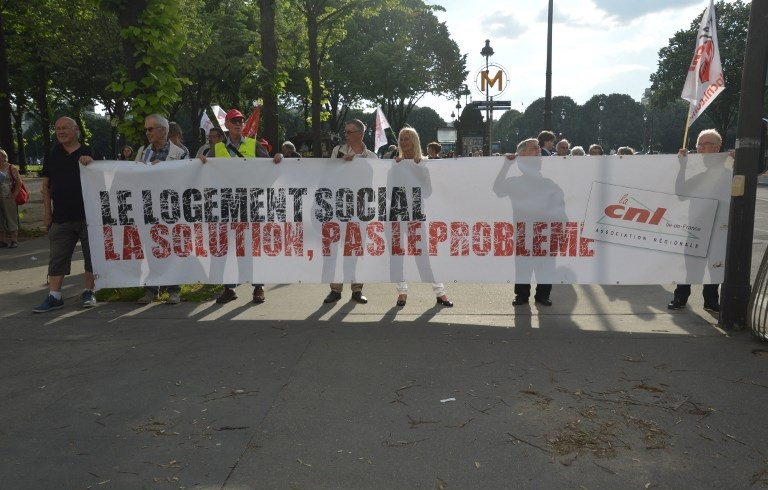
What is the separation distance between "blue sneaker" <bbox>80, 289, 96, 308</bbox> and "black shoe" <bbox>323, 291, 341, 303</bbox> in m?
2.58

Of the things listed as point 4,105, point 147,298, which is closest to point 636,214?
point 147,298

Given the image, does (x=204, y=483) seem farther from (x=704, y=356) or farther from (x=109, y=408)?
(x=704, y=356)

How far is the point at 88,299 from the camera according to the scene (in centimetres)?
720

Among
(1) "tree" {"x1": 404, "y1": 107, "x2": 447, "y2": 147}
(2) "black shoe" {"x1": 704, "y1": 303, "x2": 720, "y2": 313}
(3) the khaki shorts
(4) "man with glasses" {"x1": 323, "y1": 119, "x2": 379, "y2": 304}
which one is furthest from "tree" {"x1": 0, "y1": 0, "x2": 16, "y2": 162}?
(1) "tree" {"x1": 404, "y1": 107, "x2": 447, "y2": 147}

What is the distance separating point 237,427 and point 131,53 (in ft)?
19.4

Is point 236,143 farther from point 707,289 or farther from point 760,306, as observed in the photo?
point 760,306

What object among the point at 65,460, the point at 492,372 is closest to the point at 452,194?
the point at 492,372

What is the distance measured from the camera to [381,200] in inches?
267

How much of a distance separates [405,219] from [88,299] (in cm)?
365

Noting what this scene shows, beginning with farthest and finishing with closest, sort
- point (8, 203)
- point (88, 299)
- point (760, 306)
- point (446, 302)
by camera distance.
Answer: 1. point (8, 203)
2. point (88, 299)
3. point (446, 302)
4. point (760, 306)

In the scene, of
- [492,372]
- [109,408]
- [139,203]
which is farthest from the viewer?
[139,203]

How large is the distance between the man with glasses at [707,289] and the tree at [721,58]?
151ft

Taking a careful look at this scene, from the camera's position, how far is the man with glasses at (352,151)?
22.9 feet

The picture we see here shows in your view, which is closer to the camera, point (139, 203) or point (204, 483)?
point (204, 483)
